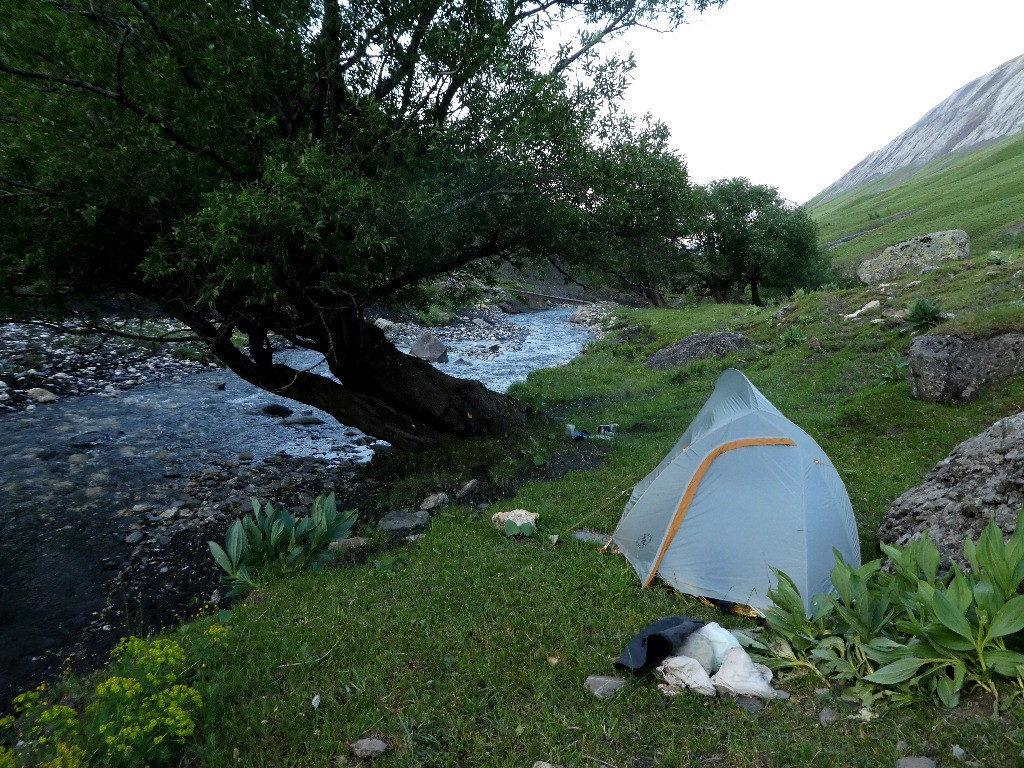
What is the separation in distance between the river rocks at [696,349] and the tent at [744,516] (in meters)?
15.1

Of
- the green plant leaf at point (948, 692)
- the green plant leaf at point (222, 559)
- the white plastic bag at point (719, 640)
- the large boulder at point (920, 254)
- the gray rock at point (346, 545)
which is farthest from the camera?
the large boulder at point (920, 254)

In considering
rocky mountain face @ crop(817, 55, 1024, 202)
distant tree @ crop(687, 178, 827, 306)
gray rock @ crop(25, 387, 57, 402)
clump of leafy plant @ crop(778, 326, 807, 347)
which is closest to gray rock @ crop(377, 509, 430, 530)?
gray rock @ crop(25, 387, 57, 402)

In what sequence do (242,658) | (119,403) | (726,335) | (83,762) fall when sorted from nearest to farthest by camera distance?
1. (83,762)
2. (242,658)
3. (119,403)
4. (726,335)

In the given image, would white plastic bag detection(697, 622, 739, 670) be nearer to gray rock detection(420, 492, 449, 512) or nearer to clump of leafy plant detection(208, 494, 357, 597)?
clump of leafy plant detection(208, 494, 357, 597)

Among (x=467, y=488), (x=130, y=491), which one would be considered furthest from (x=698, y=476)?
(x=130, y=491)

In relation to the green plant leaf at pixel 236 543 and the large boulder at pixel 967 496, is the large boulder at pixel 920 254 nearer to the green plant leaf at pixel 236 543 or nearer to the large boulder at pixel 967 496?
the large boulder at pixel 967 496

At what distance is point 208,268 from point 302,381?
420 cm

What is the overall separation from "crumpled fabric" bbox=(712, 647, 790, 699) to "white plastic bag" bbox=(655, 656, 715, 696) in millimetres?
119

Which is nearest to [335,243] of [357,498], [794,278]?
[357,498]

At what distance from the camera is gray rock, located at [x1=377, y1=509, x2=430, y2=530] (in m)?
10.6

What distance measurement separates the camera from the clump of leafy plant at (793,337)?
66.5ft

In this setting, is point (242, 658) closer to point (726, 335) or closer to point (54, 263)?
point (54, 263)

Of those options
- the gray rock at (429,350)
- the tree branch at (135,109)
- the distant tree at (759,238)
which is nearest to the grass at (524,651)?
the tree branch at (135,109)

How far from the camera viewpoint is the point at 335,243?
29.8 ft
